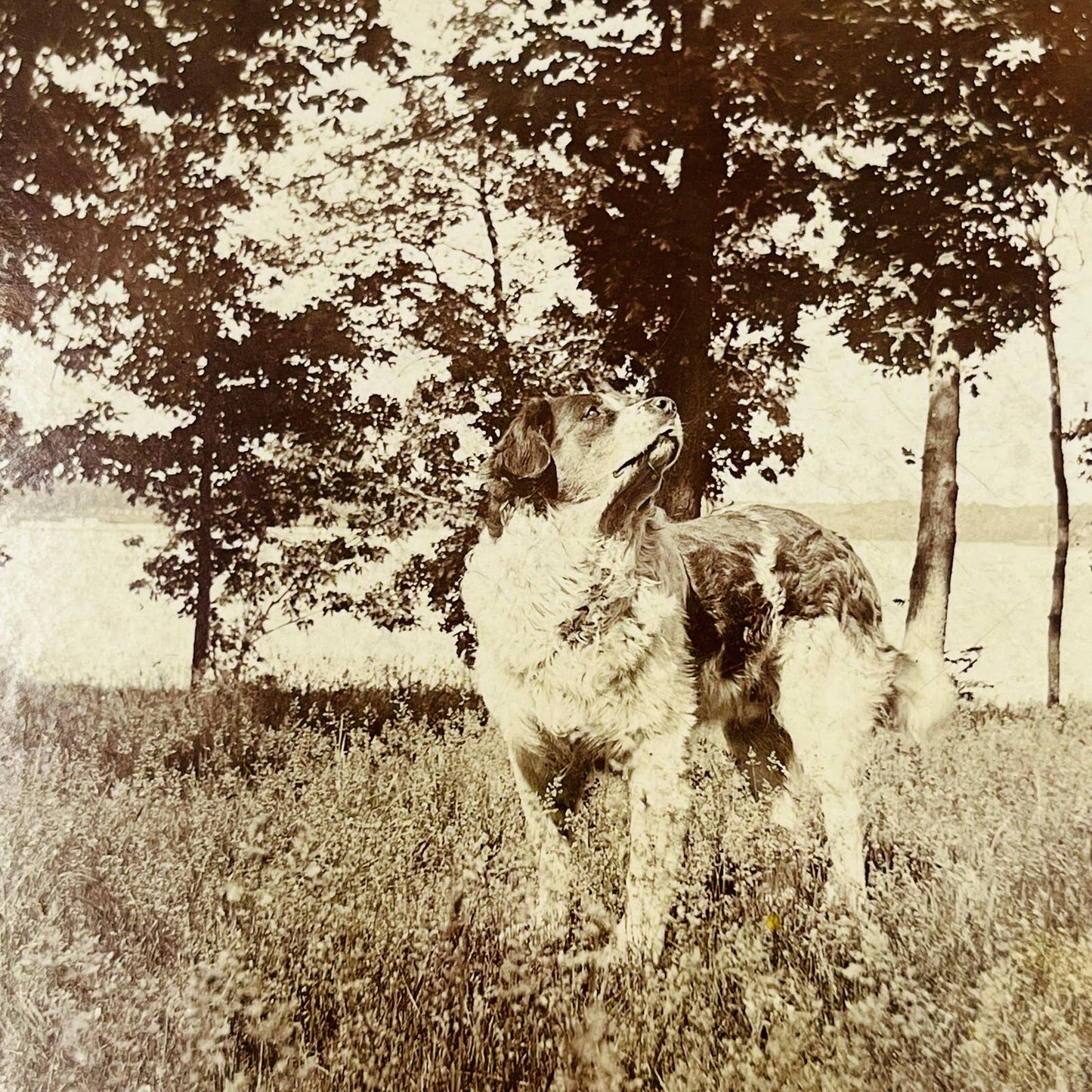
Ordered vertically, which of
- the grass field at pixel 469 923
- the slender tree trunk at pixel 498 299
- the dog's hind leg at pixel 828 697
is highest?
the slender tree trunk at pixel 498 299

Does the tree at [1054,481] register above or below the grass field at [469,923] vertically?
above

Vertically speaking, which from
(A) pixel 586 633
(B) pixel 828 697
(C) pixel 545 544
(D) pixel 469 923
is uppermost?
(C) pixel 545 544

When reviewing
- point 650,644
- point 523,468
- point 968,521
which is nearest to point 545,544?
point 523,468

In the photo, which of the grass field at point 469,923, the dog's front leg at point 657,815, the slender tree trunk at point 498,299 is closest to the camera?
the grass field at point 469,923

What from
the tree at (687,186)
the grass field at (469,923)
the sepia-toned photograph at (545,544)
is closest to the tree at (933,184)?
the sepia-toned photograph at (545,544)

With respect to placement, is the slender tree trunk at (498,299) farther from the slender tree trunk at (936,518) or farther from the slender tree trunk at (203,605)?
the slender tree trunk at (936,518)

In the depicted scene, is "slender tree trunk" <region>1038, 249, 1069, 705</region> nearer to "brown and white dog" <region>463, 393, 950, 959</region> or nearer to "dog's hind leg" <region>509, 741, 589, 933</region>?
"brown and white dog" <region>463, 393, 950, 959</region>

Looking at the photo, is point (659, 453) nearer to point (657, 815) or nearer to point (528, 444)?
point (528, 444)
